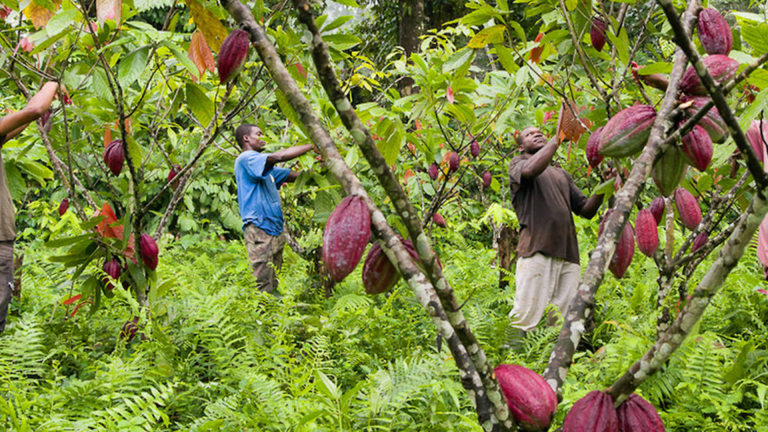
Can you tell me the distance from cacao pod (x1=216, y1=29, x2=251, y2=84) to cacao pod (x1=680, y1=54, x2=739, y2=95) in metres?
0.73

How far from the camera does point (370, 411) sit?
1.79 metres

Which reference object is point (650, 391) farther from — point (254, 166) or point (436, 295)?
point (254, 166)

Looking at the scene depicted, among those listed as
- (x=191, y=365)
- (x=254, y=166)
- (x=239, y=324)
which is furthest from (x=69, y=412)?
(x=254, y=166)

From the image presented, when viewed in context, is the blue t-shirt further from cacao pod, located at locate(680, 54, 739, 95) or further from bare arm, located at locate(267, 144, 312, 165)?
cacao pod, located at locate(680, 54, 739, 95)

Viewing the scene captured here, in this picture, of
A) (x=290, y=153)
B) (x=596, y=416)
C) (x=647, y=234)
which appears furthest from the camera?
(x=290, y=153)

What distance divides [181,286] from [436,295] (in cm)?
257

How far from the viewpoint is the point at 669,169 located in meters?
0.85

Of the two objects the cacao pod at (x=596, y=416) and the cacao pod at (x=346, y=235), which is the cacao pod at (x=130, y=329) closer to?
the cacao pod at (x=346, y=235)

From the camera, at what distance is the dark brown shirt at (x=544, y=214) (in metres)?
3.01

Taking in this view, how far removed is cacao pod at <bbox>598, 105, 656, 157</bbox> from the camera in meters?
0.83

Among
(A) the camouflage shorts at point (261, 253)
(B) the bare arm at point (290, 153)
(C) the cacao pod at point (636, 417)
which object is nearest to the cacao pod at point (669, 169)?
(C) the cacao pod at point (636, 417)

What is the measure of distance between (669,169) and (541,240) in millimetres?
2205

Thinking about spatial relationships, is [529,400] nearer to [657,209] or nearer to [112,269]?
[657,209]

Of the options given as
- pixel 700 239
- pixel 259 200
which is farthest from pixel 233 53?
pixel 259 200
